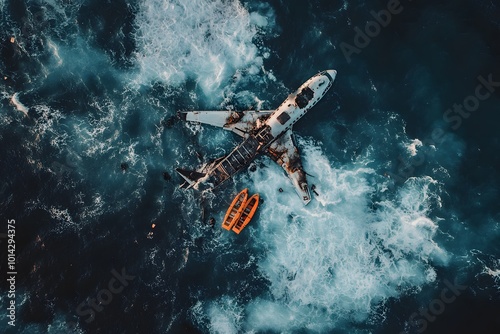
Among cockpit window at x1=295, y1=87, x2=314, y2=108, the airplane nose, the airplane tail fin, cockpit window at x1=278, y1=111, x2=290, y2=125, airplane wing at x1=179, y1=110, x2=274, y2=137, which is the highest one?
the airplane nose

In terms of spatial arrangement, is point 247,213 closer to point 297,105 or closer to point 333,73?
point 297,105

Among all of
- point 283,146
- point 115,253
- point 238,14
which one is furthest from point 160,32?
point 115,253

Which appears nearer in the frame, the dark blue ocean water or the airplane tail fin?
the dark blue ocean water

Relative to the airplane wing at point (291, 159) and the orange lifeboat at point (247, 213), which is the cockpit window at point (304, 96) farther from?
the orange lifeboat at point (247, 213)

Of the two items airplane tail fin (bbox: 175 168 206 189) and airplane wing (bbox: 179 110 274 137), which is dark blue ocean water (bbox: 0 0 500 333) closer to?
airplane tail fin (bbox: 175 168 206 189)

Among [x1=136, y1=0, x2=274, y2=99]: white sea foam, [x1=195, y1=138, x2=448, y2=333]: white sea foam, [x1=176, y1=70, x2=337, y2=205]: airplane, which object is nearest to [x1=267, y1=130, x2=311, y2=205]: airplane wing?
[x1=176, y1=70, x2=337, y2=205]: airplane

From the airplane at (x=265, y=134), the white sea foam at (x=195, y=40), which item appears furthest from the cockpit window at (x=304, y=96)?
the white sea foam at (x=195, y=40)

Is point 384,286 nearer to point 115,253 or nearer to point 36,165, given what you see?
point 115,253
